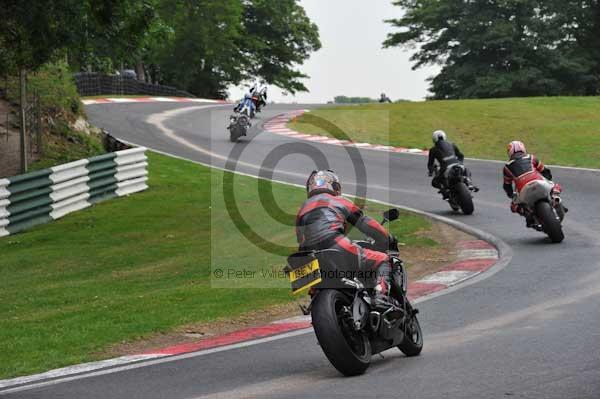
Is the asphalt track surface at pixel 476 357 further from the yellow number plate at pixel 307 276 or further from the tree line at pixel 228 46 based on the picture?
the tree line at pixel 228 46

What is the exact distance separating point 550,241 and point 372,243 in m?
7.19

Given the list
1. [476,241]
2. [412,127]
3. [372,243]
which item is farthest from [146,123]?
[372,243]

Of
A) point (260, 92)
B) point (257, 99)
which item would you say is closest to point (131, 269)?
point (257, 99)

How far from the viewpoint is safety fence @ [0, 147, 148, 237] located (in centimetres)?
1883

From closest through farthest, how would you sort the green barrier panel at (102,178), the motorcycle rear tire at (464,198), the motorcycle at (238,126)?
the motorcycle rear tire at (464,198) < the green barrier panel at (102,178) < the motorcycle at (238,126)

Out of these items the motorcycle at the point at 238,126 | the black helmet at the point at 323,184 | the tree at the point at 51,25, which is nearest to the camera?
the black helmet at the point at 323,184

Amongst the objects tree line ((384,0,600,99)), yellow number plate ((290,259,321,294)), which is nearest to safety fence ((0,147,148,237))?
yellow number plate ((290,259,321,294))

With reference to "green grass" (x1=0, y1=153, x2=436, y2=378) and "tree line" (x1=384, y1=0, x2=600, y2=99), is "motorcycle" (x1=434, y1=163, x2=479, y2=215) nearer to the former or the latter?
"green grass" (x1=0, y1=153, x2=436, y2=378)

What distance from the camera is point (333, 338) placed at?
742cm

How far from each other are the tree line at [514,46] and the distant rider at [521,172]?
42.7 m

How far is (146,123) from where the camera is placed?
3716 centimetres

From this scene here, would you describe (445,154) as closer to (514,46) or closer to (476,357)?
(476,357)

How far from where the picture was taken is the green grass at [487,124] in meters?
28.9

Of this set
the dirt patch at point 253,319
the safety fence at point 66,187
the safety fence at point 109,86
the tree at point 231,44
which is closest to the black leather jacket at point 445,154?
the dirt patch at point 253,319
